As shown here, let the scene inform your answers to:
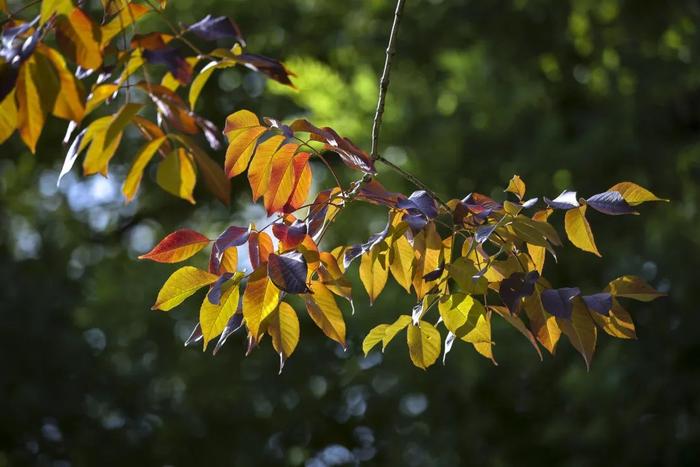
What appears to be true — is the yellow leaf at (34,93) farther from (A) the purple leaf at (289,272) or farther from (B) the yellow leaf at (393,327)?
(B) the yellow leaf at (393,327)

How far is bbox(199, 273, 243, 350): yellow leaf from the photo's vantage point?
1.04 m

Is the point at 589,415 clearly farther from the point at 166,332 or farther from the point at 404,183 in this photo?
the point at 166,332

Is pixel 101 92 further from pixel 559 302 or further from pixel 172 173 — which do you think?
pixel 559 302

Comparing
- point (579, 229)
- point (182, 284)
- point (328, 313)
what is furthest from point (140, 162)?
point (579, 229)

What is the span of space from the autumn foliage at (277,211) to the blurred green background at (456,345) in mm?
2722

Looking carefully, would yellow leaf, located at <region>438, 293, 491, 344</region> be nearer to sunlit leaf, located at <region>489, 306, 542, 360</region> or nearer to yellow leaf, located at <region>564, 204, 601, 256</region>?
sunlit leaf, located at <region>489, 306, 542, 360</region>

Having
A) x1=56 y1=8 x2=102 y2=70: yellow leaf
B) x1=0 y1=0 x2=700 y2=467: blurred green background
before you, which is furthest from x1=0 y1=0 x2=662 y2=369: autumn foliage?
x1=0 y1=0 x2=700 y2=467: blurred green background

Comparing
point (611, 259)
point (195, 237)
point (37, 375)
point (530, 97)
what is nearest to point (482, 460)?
point (611, 259)

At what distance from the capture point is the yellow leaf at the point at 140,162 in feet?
3.32

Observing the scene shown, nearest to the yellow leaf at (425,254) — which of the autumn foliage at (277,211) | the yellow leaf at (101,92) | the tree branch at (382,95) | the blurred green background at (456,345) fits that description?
the autumn foliage at (277,211)

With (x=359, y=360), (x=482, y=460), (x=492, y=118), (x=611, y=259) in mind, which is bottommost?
(x=482, y=460)

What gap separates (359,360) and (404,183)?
74 cm

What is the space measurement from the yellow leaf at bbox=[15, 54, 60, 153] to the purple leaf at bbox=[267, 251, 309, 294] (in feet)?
0.77

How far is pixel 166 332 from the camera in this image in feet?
14.5
